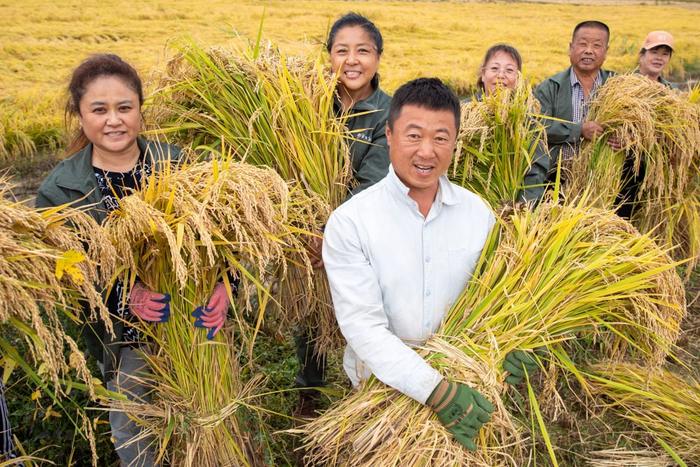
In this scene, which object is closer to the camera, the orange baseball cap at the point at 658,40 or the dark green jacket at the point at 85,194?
the dark green jacket at the point at 85,194

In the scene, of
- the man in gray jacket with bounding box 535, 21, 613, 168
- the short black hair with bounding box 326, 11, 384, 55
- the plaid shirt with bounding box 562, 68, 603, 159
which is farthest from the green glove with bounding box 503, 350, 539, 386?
the plaid shirt with bounding box 562, 68, 603, 159

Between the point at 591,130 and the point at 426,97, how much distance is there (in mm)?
1594

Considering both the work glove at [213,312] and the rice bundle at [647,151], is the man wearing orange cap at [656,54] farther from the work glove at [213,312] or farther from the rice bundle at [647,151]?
the work glove at [213,312]

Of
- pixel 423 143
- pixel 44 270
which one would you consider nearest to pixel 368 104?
pixel 423 143

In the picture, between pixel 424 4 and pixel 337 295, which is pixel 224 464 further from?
pixel 424 4

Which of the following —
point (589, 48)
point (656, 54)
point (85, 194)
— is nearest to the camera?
point (85, 194)

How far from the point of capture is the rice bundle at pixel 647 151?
107 inches

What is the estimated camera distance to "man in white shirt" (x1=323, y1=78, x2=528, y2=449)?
5.15 feet

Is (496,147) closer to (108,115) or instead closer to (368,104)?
(368,104)

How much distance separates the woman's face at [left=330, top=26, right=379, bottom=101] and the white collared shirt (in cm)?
71

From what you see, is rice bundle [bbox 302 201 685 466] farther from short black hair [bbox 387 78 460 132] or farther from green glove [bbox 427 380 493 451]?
short black hair [bbox 387 78 460 132]

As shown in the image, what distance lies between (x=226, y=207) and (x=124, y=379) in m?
0.76

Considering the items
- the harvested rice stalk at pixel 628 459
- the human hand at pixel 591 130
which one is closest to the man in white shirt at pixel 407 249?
the harvested rice stalk at pixel 628 459

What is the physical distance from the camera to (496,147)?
2.32 meters
